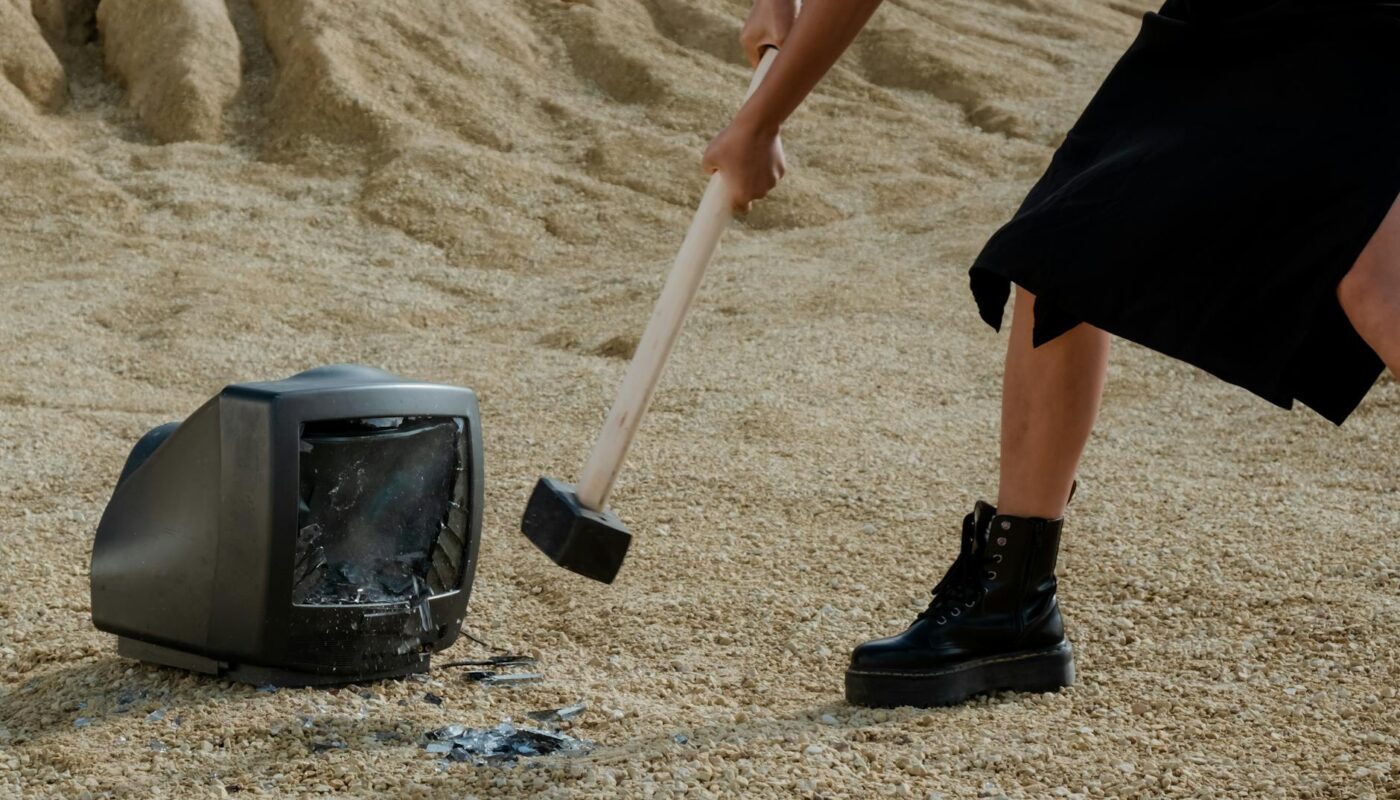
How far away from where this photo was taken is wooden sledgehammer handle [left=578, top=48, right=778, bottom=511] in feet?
6.17

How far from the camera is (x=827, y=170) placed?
31.2ft

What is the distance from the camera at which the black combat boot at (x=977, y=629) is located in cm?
205

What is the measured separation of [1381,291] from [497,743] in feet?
4.09

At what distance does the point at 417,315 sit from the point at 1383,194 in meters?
5.45

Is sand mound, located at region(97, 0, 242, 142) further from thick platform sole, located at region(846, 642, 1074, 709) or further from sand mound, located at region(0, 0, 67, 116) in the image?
thick platform sole, located at region(846, 642, 1074, 709)

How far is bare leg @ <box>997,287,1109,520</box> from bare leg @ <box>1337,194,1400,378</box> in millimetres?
464

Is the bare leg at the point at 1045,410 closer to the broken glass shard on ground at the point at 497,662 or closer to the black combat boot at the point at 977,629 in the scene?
the black combat boot at the point at 977,629

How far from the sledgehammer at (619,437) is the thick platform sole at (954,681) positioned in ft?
1.45

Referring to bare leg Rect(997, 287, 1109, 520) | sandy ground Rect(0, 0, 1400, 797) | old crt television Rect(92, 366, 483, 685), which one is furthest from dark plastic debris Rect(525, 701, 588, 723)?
bare leg Rect(997, 287, 1109, 520)

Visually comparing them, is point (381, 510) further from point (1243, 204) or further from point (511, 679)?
point (1243, 204)

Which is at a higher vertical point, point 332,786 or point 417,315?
point 332,786

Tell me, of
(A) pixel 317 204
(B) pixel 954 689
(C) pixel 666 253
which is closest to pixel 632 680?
(B) pixel 954 689

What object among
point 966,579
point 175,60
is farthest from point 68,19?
point 966,579

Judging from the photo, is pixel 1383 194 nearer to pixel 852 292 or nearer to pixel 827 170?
pixel 852 292
